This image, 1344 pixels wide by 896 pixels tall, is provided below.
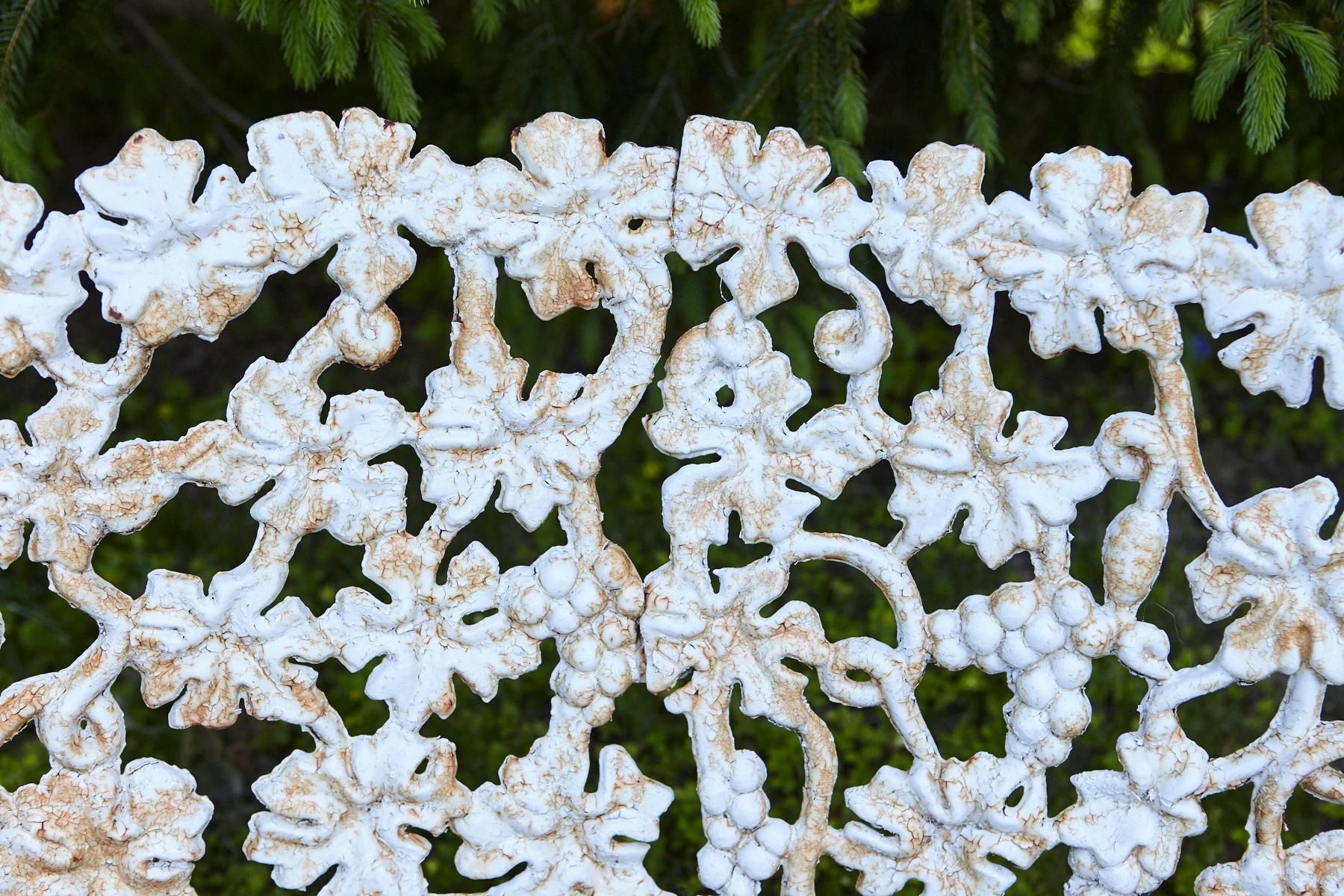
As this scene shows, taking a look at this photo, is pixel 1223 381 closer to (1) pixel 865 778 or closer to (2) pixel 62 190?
(1) pixel 865 778

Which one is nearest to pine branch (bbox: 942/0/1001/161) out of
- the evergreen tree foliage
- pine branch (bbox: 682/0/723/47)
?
the evergreen tree foliage

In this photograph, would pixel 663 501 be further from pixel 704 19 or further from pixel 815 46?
pixel 815 46

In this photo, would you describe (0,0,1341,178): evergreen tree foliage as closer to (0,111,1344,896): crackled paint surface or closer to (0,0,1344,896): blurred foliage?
(0,0,1344,896): blurred foliage

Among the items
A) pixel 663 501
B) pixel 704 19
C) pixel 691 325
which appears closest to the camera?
pixel 663 501

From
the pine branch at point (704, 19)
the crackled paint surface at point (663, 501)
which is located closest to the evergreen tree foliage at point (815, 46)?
the pine branch at point (704, 19)

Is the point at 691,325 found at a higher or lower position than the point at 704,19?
lower

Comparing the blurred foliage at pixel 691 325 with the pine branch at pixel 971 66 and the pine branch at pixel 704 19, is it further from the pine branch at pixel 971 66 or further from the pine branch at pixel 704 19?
the pine branch at pixel 704 19

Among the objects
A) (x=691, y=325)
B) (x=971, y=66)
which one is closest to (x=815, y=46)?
(x=971, y=66)
